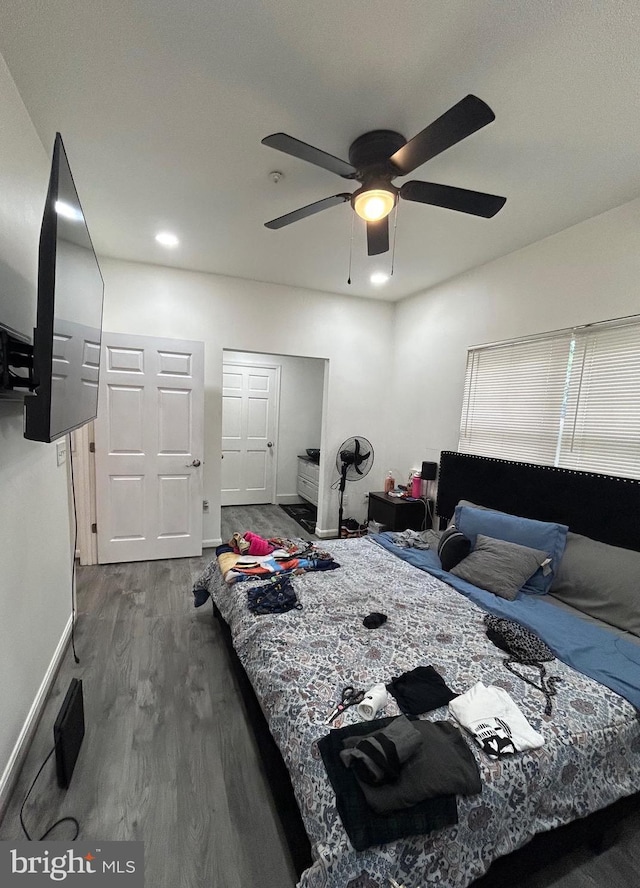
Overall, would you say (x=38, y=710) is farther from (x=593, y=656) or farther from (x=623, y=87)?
(x=623, y=87)

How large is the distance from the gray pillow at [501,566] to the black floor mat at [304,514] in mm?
2521

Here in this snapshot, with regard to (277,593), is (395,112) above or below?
above

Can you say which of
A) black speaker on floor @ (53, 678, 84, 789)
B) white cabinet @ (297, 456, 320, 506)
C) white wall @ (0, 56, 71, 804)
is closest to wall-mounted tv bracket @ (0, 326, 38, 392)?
white wall @ (0, 56, 71, 804)

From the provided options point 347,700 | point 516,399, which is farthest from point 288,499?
point 347,700

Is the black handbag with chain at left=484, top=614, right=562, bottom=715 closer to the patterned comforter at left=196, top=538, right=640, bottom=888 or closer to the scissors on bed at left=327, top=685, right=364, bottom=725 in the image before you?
the patterned comforter at left=196, top=538, right=640, bottom=888

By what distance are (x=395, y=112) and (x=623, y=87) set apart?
865mm

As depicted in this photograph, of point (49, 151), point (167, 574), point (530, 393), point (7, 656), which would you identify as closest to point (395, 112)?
point (49, 151)

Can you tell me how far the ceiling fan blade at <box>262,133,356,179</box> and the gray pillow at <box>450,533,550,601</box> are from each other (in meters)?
2.19

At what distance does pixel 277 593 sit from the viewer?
6.50 feet

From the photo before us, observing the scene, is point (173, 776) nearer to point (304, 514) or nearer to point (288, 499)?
point (304, 514)

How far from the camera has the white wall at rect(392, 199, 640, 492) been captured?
224cm

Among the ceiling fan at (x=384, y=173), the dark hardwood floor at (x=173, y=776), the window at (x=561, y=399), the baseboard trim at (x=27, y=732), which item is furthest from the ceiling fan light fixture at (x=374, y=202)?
the baseboard trim at (x=27, y=732)

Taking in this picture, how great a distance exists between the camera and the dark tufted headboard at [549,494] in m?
2.11

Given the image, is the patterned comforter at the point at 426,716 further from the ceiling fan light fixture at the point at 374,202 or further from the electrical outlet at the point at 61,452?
the ceiling fan light fixture at the point at 374,202
